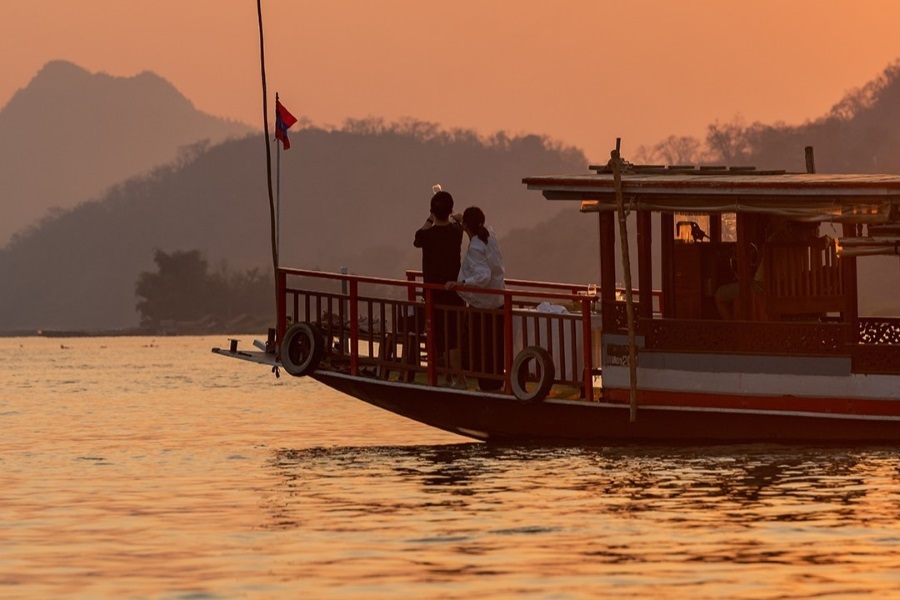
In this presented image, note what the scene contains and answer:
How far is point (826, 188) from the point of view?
17.7 metres

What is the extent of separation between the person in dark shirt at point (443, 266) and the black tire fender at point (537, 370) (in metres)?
0.90

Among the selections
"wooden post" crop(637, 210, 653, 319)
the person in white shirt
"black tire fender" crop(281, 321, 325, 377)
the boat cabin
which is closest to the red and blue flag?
"black tire fender" crop(281, 321, 325, 377)

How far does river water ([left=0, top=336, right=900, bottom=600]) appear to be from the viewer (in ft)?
38.2

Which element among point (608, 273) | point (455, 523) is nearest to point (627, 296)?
point (608, 273)

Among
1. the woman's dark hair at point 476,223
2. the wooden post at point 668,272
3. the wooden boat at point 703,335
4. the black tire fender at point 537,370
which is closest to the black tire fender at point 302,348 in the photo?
the wooden boat at point 703,335

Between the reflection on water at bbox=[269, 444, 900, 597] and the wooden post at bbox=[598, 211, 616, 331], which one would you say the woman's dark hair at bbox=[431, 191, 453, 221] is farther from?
the reflection on water at bbox=[269, 444, 900, 597]

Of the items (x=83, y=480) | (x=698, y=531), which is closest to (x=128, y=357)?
(x=83, y=480)

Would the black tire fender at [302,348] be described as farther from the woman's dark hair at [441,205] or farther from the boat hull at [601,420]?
the woman's dark hair at [441,205]

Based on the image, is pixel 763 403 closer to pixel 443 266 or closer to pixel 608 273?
pixel 608 273

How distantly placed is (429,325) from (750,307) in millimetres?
3172

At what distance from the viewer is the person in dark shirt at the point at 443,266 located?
19250mm

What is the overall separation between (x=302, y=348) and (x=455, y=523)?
A: 6272 millimetres

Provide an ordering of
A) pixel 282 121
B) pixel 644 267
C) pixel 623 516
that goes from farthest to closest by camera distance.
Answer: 1. pixel 282 121
2. pixel 644 267
3. pixel 623 516

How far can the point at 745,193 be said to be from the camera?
58.7 feet
